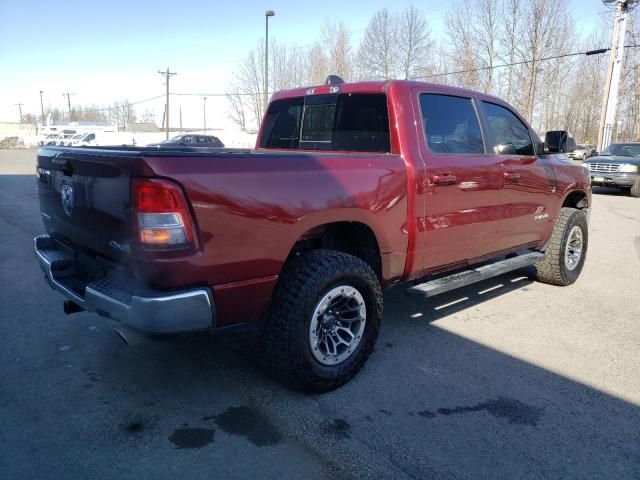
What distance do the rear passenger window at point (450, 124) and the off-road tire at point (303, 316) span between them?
1.30 m

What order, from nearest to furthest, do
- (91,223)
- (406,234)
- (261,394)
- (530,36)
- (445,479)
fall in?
(445,479)
(91,223)
(261,394)
(406,234)
(530,36)

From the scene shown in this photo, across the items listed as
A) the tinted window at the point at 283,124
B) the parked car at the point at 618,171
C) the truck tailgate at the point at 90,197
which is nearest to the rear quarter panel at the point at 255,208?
the truck tailgate at the point at 90,197

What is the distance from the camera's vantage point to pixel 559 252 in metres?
5.53

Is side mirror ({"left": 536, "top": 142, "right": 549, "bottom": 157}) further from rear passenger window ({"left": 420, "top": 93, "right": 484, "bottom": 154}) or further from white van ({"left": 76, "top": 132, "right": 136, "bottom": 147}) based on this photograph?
white van ({"left": 76, "top": 132, "right": 136, "bottom": 147})

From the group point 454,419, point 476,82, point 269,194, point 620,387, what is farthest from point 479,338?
point 476,82

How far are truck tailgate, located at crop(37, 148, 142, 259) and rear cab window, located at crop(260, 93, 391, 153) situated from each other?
6.19ft

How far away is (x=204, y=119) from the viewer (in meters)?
104

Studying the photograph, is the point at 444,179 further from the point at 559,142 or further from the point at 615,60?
the point at 615,60

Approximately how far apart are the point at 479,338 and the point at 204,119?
106120 millimetres

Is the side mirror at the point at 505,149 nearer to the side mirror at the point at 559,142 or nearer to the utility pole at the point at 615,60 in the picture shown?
the side mirror at the point at 559,142

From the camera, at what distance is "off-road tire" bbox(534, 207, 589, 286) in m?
5.52

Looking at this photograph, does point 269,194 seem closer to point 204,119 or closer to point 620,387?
point 620,387

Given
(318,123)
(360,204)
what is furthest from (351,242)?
(318,123)

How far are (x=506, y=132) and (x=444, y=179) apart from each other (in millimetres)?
1371
